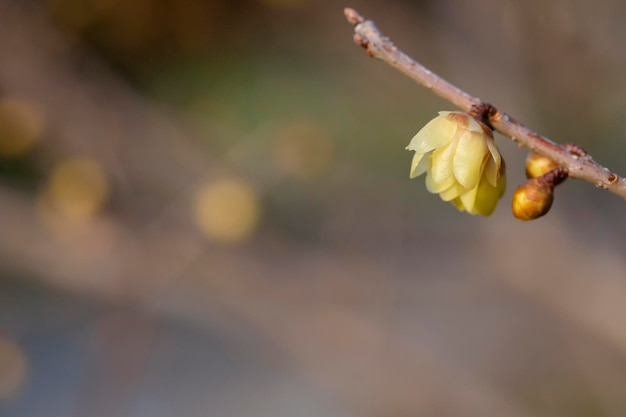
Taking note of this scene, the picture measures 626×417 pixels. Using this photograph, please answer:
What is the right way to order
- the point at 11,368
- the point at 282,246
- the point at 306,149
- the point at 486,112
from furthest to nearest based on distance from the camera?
the point at 306,149, the point at 282,246, the point at 11,368, the point at 486,112

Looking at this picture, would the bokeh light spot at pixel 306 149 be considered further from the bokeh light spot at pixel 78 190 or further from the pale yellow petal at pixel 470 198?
the pale yellow petal at pixel 470 198

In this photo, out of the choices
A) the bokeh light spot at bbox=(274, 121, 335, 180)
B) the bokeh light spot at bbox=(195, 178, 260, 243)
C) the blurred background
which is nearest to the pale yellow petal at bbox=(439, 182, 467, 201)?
the blurred background

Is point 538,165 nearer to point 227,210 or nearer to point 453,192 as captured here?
point 453,192

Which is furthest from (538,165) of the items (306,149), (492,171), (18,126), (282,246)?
(306,149)

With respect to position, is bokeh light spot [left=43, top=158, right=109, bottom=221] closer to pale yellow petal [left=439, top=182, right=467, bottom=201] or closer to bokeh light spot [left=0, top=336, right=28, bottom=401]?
bokeh light spot [left=0, top=336, right=28, bottom=401]

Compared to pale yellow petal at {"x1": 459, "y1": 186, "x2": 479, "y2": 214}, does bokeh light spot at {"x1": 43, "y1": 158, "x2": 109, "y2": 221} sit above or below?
above

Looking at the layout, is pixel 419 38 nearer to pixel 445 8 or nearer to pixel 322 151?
pixel 445 8
